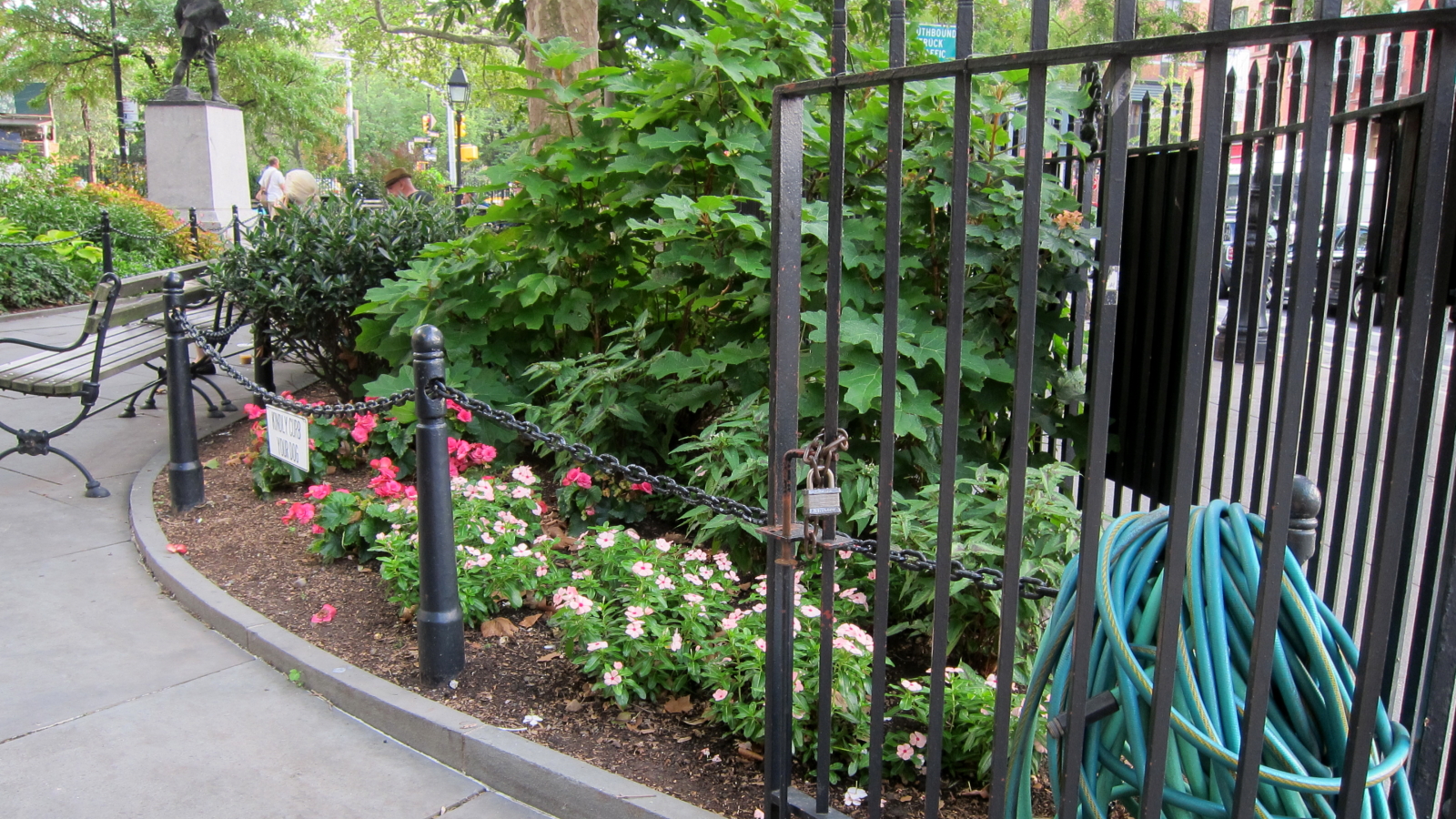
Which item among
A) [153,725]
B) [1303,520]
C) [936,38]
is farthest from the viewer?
[936,38]

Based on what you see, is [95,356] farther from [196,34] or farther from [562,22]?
[196,34]

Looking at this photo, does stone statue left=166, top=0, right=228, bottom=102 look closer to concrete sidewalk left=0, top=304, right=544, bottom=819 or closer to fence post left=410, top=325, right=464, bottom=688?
concrete sidewalk left=0, top=304, right=544, bottom=819

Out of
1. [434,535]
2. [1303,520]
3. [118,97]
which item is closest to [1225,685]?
[1303,520]

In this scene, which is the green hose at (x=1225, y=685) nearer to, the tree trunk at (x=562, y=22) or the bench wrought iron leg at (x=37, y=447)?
the bench wrought iron leg at (x=37, y=447)

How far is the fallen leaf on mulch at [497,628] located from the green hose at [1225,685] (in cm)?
258

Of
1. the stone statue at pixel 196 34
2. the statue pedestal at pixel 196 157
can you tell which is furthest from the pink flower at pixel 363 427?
the stone statue at pixel 196 34

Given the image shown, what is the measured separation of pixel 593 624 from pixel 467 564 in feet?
2.45

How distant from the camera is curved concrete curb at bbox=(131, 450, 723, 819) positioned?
9.68 feet

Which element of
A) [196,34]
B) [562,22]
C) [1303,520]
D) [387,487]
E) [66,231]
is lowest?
[387,487]

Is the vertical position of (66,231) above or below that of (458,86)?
below

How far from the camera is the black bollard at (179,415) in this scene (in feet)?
17.3

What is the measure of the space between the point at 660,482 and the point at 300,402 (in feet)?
8.53

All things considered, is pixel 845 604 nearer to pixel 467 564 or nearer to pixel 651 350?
pixel 467 564

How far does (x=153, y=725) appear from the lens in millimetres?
3484
